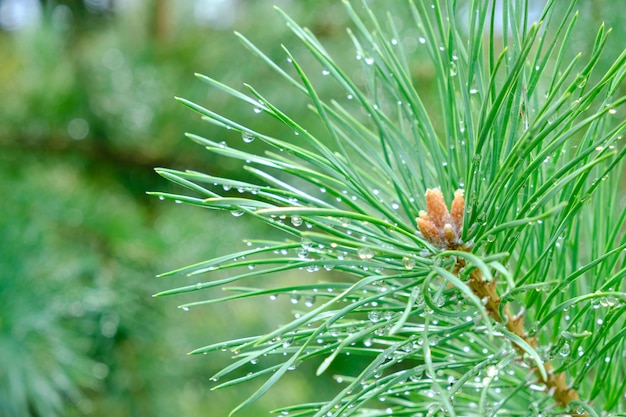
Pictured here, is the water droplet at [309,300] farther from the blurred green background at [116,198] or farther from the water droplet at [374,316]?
the blurred green background at [116,198]

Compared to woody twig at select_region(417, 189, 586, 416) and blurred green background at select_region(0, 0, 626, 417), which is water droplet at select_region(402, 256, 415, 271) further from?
blurred green background at select_region(0, 0, 626, 417)

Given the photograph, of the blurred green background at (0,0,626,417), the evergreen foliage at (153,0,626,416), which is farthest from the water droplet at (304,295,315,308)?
the blurred green background at (0,0,626,417)

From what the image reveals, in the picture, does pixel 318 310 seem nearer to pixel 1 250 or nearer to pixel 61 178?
pixel 1 250

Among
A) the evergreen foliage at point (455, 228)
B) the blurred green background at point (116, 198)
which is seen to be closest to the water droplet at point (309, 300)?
the evergreen foliage at point (455, 228)

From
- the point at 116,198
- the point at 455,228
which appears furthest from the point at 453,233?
the point at 116,198

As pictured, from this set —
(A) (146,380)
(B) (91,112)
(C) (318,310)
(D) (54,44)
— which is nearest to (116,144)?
(B) (91,112)

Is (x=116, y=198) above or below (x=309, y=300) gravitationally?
below

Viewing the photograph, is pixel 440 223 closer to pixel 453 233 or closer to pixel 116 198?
pixel 453 233

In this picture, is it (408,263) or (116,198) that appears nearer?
(408,263)
